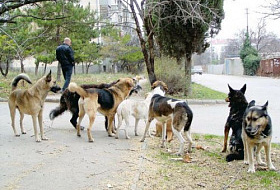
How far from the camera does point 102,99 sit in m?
7.29

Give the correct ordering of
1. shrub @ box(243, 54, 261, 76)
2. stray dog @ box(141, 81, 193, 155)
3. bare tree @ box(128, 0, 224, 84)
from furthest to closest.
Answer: shrub @ box(243, 54, 261, 76)
bare tree @ box(128, 0, 224, 84)
stray dog @ box(141, 81, 193, 155)

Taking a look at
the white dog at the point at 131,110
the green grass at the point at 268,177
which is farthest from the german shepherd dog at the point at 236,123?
the white dog at the point at 131,110

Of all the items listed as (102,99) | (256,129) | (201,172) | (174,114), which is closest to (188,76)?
(102,99)

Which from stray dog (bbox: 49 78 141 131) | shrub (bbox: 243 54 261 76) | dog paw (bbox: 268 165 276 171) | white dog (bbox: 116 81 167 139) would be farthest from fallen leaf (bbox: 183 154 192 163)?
shrub (bbox: 243 54 261 76)

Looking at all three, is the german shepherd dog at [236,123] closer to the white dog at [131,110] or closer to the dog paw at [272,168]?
the dog paw at [272,168]

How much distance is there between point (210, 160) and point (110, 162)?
180 cm

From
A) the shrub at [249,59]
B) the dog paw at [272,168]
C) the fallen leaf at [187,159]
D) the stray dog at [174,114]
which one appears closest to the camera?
the dog paw at [272,168]

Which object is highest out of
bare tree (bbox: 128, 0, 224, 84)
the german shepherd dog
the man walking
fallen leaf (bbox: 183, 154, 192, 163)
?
bare tree (bbox: 128, 0, 224, 84)

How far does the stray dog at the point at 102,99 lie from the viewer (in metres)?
7.04

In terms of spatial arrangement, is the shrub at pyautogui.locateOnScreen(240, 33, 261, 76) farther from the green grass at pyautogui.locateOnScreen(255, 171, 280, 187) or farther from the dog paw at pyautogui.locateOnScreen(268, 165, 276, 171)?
the green grass at pyautogui.locateOnScreen(255, 171, 280, 187)

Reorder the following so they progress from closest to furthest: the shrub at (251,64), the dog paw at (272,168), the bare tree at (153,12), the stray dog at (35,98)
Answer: the dog paw at (272,168) → the stray dog at (35,98) → the bare tree at (153,12) → the shrub at (251,64)

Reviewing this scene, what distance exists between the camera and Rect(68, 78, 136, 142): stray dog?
23.1 ft

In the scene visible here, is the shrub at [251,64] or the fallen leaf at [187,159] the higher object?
the shrub at [251,64]

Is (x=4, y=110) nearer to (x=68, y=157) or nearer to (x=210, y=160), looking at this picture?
(x=68, y=157)
